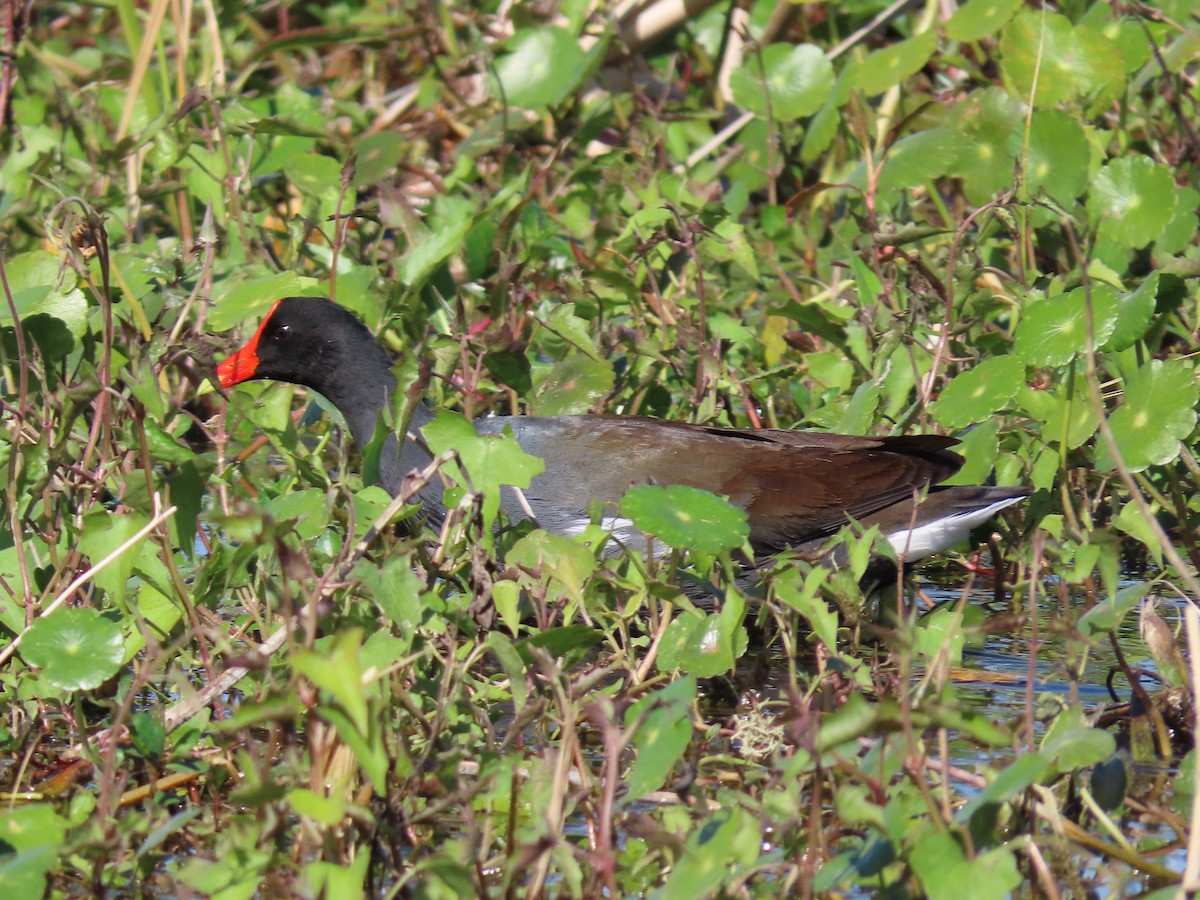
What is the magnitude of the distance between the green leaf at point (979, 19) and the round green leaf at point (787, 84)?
331 millimetres

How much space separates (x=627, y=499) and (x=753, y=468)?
93 centimetres

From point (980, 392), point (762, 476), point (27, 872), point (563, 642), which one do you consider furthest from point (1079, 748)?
point (762, 476)

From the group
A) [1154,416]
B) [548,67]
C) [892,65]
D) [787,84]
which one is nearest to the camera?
[1154,416]

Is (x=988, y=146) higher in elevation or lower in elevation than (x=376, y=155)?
higher

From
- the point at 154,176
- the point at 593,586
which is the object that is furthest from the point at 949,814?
the point at 154,176

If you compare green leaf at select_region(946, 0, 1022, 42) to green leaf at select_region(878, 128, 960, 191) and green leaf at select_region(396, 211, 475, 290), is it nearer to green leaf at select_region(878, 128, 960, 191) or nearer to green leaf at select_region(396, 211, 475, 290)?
green leaf at select_region(878, 128, 960, 191)

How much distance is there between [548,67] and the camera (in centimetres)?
478

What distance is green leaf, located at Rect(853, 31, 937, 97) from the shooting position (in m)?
4.08

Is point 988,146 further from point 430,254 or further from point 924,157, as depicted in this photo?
point 430,254

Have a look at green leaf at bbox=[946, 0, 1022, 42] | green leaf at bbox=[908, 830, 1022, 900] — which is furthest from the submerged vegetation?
green leaf at bbox=[946, 0, 1022, 42]

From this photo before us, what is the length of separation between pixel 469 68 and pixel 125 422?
9.85 feet

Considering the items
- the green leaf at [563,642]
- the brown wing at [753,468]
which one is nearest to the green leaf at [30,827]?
the green leaf at [563,642]

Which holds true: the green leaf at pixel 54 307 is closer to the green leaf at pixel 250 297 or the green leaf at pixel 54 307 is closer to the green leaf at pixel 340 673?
the green leaf at pixel 250 297

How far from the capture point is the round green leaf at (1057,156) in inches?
138
